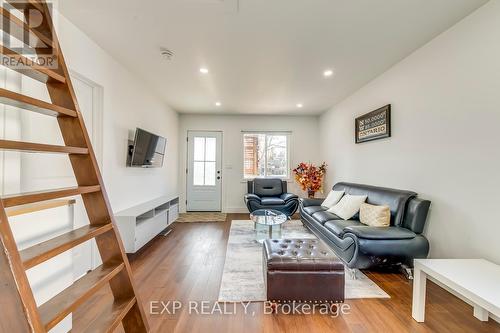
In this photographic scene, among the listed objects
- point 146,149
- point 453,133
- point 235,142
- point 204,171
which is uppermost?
point 235,142

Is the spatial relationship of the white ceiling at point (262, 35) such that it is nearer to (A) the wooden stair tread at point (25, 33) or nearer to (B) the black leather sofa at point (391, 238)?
(A) the wooden stair tread at point (25, 33)

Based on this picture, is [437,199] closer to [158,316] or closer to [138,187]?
[158,316]

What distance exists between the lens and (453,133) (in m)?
2.26

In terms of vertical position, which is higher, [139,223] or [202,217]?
[139,223]

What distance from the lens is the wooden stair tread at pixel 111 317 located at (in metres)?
0.98

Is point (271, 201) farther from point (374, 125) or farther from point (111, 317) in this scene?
point (111, 317)

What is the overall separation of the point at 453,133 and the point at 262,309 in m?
2.52

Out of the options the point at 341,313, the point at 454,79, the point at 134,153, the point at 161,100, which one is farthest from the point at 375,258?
the point at 161,100

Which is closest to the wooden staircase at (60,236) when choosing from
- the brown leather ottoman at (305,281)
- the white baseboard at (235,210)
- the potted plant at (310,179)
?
the brown leather ottoman at (305,281)

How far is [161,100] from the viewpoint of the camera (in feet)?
14.8

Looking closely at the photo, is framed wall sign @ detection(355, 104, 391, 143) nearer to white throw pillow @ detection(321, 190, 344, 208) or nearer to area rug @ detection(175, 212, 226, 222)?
white throw pillow @ detection(321, 190, 344, 208)

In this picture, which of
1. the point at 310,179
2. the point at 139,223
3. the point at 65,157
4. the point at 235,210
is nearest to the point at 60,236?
the point at 65,157

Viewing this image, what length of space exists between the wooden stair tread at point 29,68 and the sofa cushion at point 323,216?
123 inches

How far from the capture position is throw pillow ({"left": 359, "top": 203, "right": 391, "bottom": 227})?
269cm
